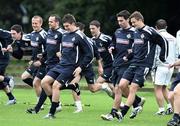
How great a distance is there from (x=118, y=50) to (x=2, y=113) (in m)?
3.29

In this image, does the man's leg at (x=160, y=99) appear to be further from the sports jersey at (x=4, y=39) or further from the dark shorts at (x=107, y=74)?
the sports jersey at (x=4, y=39)

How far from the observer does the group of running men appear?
55.2 ft

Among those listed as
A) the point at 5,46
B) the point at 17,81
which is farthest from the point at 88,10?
the point at 5,46

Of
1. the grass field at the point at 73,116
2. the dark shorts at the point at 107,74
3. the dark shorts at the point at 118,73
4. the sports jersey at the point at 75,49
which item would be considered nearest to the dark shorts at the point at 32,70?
the grass field at the point at 73,116

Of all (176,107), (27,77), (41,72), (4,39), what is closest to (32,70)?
(27,77)

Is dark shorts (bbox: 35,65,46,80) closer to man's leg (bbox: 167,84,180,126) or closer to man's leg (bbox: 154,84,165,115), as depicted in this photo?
man's leg (bbox: 154,84,165,115)

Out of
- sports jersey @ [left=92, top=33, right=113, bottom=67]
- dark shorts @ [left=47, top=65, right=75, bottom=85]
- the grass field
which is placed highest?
sports jersey @ [left=92, top=33, right=113, bottom=67]

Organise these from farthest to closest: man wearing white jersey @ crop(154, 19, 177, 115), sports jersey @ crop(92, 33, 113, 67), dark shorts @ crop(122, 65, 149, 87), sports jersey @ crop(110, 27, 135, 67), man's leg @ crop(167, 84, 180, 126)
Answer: sports jersey @ crop(92, 33, 113, 67), man wearing white jersey @ crop(154, 19, 177, 115), sports jersey @ crop(110, 27, 135, 67), dark shorts @ crop(122, 65, 149, 87), man's leg @ crop(167, 84, 180, 126)

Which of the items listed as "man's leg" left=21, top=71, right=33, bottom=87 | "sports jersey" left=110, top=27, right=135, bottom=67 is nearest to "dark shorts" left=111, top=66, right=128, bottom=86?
"sports jersey" left=110, top=27, right=135, bottom=67

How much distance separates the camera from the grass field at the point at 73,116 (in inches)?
636

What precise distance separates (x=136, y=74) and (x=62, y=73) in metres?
1.71

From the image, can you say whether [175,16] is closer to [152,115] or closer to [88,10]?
[88,10]

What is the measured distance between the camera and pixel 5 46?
21.0 meters

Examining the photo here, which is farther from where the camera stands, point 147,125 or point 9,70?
point 9,70
